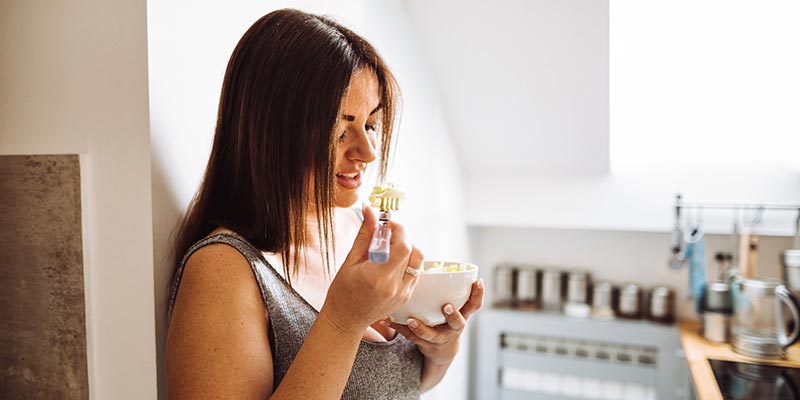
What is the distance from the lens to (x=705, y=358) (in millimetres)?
1715

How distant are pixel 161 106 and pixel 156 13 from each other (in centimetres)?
12

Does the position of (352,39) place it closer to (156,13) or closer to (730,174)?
(156,13)

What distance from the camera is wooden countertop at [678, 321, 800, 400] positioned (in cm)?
146

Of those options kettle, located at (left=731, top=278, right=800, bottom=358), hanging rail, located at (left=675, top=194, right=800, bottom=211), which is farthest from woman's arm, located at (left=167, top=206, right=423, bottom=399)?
hanging rail, located at (left=675, top=194, right=800, bottom=211)

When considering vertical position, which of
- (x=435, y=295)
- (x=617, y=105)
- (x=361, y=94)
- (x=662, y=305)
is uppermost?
(x=617, y=105)

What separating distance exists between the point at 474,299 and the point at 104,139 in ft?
1.90

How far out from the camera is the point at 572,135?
1.99 meters

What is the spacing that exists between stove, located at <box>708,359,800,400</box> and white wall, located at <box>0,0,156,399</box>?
139cm

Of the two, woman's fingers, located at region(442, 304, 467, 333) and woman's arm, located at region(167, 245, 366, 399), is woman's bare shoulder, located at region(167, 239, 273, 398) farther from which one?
woman's fingers, located at region(442, 304, 467, 333)

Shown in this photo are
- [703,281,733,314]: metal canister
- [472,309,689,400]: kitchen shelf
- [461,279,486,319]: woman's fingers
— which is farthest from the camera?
[472,309,689,400]: kitchen shelf

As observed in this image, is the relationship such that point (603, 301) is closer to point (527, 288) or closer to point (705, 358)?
point (527, 288)

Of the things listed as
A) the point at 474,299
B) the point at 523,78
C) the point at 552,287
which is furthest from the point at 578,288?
the point at 474,299

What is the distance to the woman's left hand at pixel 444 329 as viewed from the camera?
2.67 feet

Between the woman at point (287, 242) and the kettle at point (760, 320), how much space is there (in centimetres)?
133
